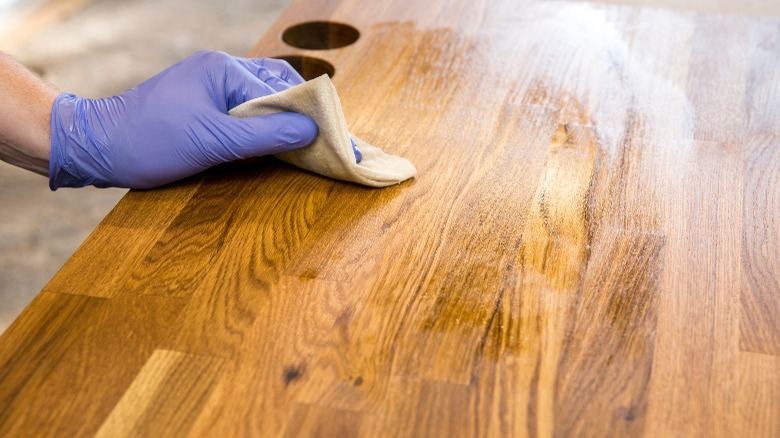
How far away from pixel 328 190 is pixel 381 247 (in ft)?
0.53

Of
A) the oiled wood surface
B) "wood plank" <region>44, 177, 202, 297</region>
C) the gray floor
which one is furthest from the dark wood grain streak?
the gray floor

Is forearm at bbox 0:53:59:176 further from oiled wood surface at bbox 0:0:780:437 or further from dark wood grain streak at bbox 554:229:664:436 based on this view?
dark wood grain streak at bbox 554:229:664:436

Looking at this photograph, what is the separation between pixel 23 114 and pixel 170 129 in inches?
9.2

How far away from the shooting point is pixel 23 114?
1.24 meters

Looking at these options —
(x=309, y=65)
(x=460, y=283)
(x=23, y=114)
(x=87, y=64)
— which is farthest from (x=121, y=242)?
(x=87, y=64)

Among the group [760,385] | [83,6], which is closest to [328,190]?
[760,385]

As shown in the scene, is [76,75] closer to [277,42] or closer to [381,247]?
[277,42]

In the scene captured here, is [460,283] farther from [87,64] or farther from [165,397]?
[87,64]

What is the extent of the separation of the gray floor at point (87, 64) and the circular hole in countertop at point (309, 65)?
115cm

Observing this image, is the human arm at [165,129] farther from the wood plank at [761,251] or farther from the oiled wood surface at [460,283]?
the wood plank at [761,251]

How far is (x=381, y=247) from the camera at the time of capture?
110cm

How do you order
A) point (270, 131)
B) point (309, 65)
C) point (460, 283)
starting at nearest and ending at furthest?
point (460, 283), point (270, 131), point (309, 65)

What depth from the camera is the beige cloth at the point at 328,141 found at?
3.79ft

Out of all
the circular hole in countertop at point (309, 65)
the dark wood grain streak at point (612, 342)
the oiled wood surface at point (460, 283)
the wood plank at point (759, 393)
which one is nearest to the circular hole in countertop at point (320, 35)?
the circular hole in countertop at point (309, 65)
